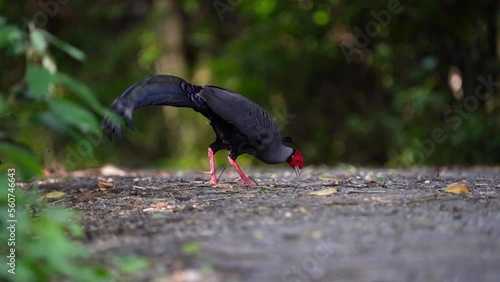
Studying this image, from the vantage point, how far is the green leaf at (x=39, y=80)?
133 inches

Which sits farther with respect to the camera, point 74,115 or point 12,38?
point 12,38

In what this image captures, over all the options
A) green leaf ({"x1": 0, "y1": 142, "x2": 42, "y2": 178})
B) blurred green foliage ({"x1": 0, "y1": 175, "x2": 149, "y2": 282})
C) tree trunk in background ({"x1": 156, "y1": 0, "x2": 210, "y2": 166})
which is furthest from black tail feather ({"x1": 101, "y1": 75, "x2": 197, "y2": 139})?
tree trunk in background ({"x1": 156, "y1": 0, "x2": 210, "y2": 166})

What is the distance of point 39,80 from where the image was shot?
11.2 feet

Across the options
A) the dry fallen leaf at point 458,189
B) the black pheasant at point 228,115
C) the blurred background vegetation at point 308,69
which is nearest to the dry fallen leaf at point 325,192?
the dry fallen leaf at point 458,189

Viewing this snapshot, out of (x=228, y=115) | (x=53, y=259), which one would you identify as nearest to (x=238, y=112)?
(x=228, y=115)

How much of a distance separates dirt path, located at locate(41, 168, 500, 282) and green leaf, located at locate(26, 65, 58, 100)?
0.90 metres

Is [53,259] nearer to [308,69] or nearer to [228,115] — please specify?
[228,115]

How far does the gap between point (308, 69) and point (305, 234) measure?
11.0 metres

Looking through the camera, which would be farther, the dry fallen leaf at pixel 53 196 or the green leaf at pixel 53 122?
the dry fallen leaf at pixel 53 196

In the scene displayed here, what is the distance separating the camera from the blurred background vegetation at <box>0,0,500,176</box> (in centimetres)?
1271

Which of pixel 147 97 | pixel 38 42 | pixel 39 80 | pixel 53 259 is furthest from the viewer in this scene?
pixel 147 97

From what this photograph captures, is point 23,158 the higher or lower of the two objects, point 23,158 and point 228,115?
the lower

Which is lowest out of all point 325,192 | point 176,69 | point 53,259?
point 53,259

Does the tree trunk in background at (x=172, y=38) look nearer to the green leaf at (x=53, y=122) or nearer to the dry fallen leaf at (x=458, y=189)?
the dry fallen leaf at (x=458, y=189)
